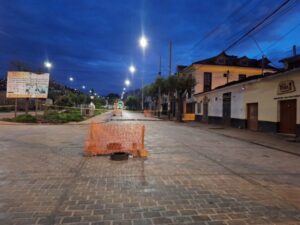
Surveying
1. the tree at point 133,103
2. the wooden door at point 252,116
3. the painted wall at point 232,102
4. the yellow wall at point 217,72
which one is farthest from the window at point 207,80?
the tree at point 133,103

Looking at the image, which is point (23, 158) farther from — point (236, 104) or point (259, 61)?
point (259, 61)

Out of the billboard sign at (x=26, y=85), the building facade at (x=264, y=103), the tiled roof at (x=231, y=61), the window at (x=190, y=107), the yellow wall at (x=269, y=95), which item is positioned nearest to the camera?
the yellow wall at (x=269, y=95)

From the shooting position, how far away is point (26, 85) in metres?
28.0

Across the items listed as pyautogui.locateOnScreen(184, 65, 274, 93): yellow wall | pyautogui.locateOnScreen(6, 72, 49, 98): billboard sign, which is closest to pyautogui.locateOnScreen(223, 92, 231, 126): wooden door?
pyautogui.locateOnScreen(184, 65, 274, 93): yellow wall

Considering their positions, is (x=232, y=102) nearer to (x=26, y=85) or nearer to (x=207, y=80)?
(x=207, y=80)

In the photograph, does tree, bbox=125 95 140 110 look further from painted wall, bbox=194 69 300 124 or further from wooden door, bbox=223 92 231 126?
painted wall, bbox=194 69 300 124

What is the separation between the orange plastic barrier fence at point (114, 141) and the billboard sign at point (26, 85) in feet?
62.1

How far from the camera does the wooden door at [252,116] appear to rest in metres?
21.6

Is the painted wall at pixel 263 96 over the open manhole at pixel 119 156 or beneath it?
over

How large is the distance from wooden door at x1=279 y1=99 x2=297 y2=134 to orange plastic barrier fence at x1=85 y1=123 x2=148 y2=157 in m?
10.3

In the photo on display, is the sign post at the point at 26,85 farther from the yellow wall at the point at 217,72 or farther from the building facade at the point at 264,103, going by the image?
the yellow wall at the point at 217,72

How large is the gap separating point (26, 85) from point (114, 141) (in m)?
20.2

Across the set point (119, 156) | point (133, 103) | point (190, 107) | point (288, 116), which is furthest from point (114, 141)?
point (133, 103)

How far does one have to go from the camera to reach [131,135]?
1130 centimetres
